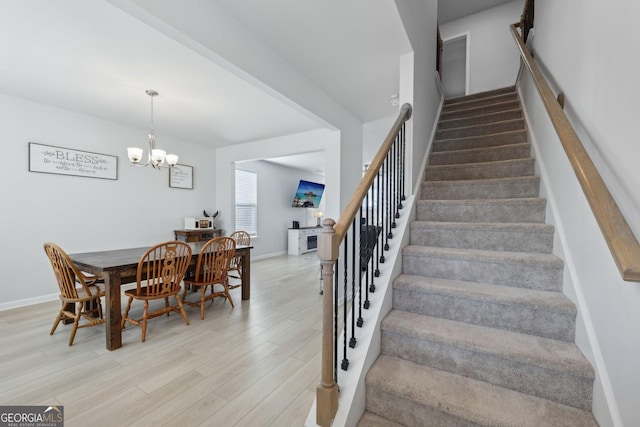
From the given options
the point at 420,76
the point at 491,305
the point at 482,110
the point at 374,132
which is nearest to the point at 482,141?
the point at 482,110

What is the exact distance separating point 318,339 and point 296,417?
0.96 metres

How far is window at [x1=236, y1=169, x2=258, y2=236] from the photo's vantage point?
660 cm

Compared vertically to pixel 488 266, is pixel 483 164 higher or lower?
higher

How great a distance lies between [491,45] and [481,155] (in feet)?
10.6

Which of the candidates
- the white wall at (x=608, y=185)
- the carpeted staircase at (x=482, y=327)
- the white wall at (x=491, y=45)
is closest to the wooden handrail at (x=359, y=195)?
the carpeted staircase at (x=482, y=327)

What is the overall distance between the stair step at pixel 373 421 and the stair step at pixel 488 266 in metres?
0.90

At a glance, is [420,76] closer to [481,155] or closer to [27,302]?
[481,155]

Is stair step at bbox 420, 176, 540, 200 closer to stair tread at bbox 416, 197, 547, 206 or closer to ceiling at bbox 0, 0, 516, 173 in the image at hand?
stair tread at bbox 416, 197, 547, 206

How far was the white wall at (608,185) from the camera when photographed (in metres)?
0.95

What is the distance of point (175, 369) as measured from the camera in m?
2.04

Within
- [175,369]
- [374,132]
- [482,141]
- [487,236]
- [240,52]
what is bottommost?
[175,369]

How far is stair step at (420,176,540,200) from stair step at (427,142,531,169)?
539 millimetres

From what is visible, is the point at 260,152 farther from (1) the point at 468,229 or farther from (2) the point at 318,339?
(1) the point at 468,229

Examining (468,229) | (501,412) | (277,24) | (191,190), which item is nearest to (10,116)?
(191,190)
